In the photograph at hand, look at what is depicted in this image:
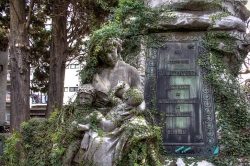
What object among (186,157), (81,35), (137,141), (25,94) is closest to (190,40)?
(186,157)

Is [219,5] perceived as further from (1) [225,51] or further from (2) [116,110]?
(2) [116,110]

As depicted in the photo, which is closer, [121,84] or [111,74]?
[121,84]

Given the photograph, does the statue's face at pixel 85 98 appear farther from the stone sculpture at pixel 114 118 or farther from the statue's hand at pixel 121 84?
the statue's hand at pixel 121 84

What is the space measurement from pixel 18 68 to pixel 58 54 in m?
1.82

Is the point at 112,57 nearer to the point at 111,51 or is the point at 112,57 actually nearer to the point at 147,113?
the point at 111,51

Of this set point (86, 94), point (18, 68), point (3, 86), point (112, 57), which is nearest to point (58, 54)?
point (18, 68)

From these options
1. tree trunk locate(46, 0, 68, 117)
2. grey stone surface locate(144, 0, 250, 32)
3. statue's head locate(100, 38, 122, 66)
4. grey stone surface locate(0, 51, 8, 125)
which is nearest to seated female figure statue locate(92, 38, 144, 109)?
statue's head locate(100, 38, 122, 66)

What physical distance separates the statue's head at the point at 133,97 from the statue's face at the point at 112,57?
0.78 metres

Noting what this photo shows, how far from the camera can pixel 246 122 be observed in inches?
204

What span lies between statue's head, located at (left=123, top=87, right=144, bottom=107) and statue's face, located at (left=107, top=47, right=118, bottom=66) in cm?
78

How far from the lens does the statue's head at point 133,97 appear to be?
4.45 metres

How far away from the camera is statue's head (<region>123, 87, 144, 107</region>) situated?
4.45 m

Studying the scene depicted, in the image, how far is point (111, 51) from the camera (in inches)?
198

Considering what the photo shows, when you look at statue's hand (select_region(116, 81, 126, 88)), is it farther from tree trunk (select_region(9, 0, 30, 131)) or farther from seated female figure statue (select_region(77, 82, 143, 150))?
tree trunk (select_region(9, 0, 30, 131))
